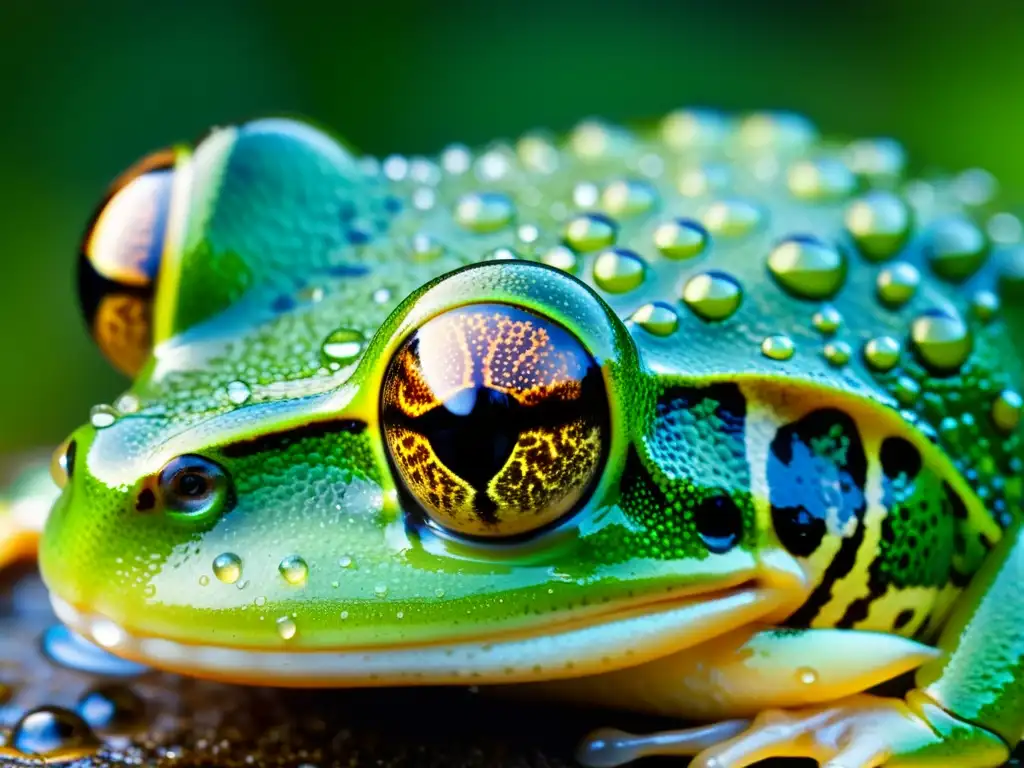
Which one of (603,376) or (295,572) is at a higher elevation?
(603,376)

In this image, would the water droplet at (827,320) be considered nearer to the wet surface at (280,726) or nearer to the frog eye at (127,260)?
the wet surface at (280,726)

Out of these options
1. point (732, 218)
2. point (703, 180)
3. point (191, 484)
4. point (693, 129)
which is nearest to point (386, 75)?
point (693, 129)

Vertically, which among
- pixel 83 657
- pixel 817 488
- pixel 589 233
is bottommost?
pixel 83 657

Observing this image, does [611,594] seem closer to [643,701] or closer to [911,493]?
[643,701]

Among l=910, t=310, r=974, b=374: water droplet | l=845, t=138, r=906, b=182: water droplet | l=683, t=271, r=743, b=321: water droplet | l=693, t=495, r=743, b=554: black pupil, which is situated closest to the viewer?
l=693, t=495, r=743, b=554: black pupil

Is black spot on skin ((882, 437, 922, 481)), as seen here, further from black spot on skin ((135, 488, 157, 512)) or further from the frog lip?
black spot on skin ((135, 488, 157, 512))

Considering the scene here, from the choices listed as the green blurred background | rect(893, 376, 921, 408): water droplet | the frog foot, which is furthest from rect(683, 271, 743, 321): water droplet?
the green blurred background

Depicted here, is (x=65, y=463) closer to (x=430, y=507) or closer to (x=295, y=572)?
(x=295, y=572)
